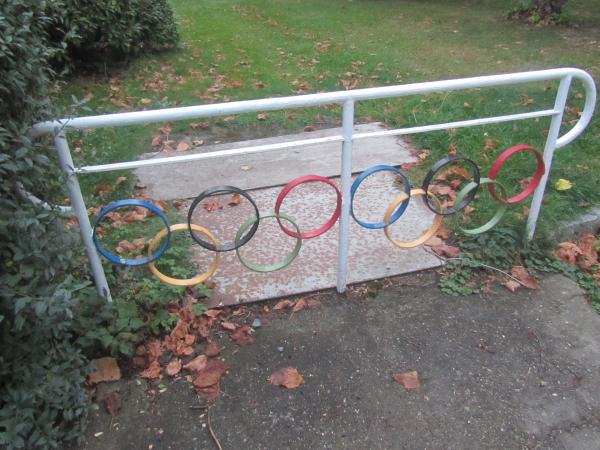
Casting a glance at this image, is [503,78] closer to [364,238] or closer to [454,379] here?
[364,238]

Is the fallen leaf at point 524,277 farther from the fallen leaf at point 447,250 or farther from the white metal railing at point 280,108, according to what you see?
the white metal railing at point 280,108

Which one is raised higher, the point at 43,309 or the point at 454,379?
the point at 43,309

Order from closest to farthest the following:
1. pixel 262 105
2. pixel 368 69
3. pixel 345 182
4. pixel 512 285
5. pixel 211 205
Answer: pixel 262 105 < pixel 345 182 < pixel 512 285 < pixel 211 205 < pixel 368 69

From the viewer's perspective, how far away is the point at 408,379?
2.28m

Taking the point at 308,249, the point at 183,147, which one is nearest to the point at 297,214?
the point at 308,249

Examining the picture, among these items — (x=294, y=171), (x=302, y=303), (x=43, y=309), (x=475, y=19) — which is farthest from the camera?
(x=475, y=19)

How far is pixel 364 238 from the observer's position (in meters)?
3.17

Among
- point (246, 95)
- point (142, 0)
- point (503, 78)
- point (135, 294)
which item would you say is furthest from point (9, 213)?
point (142, 0)

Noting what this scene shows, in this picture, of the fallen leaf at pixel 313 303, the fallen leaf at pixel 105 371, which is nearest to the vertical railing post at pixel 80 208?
the fallen leaf at pixel 105 371

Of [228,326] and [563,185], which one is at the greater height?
[563,185]

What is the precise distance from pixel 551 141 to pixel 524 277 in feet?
2.49

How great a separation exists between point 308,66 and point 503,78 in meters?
4.61

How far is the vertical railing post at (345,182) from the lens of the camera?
226 centimetres

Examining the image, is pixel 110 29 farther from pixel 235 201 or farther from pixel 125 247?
pixel 125 247
